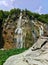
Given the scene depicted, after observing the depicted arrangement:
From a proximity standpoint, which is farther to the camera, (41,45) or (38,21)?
(38,21)

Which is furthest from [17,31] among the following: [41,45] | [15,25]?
[41,45]

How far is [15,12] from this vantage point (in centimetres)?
2441

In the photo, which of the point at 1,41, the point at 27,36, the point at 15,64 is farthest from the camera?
the point at 1,41

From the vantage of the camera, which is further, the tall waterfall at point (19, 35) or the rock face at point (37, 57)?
the tall waterfall at point (19, 35)

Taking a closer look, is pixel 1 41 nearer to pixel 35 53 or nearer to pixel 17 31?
pixel 17 31

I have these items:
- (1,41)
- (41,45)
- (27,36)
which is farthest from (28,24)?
(41,45)

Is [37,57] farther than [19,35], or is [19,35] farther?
[19,35]

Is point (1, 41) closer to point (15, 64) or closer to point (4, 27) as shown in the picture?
point (4, 27)

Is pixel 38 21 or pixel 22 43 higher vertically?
pixel 38 21

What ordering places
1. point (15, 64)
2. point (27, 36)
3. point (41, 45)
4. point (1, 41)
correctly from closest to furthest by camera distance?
point (15, 64) → point (41, 45) → point (27, 36) → point (1, 41)

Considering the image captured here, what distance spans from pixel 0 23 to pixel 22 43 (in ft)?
10.4

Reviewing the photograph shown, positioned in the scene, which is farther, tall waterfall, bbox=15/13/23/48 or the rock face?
tall waterfall, bbox=15/13/23/48

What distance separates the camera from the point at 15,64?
8758 millimetres

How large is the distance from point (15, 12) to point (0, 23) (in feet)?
5.65
